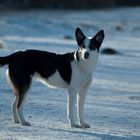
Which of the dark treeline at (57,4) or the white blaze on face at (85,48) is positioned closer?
the white blaze on face at (85,48)

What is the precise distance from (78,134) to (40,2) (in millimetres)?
73511

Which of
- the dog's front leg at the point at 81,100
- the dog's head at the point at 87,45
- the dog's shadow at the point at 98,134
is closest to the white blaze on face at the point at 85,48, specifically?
the dog's head at the point at 87,45

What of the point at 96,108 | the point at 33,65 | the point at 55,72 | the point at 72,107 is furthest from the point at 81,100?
the point at 96,108

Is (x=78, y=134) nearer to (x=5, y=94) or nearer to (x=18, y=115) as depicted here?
(x=18, y=115)

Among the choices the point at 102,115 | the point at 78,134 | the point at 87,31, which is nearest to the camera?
the point at 78,134

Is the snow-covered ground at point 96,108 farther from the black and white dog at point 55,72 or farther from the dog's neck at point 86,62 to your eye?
the dog's neck at point 86,62

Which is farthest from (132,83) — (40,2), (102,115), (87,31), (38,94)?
(40,2)

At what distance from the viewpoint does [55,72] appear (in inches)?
470

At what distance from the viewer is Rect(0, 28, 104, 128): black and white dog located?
11828mm

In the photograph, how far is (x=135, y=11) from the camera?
244 ft

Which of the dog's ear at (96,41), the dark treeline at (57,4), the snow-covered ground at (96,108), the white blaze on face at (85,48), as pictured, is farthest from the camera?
the dark treeline at (57,4)

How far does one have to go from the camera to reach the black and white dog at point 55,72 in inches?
466

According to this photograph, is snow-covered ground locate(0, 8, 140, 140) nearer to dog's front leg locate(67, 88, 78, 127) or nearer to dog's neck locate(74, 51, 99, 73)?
dog's front leg locate(67, 88, 78, 127)

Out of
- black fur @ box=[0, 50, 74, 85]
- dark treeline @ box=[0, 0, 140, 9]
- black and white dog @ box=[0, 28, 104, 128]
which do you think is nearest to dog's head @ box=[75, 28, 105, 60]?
black and white dog @ box=[0, 28, 104, 128]
